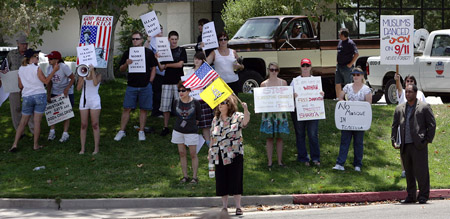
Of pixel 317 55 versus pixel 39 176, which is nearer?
pixel 39 176

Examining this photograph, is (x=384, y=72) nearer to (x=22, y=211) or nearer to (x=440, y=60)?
(x=440, y=60)

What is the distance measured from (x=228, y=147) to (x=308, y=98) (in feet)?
11.3

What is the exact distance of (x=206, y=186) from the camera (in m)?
11.5

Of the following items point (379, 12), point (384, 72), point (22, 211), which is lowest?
point (22, 211)

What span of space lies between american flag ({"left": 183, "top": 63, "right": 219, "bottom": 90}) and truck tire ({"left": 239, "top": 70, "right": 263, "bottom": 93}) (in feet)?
22.5

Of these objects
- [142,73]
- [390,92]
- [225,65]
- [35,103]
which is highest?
[225,65]

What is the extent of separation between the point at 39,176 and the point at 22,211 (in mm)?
1795

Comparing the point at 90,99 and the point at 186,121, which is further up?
the point at 90,99

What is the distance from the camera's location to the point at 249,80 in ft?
59.1

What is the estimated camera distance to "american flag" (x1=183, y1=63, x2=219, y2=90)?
10750 millimetres

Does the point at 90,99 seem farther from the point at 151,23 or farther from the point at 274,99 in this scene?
the point at 274,99

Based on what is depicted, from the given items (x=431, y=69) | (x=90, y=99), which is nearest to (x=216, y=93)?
(x=90, y=99)

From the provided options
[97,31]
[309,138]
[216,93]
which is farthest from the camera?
[97,31]

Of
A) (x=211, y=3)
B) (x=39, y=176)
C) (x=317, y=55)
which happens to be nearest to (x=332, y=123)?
(x=317, y=55)
